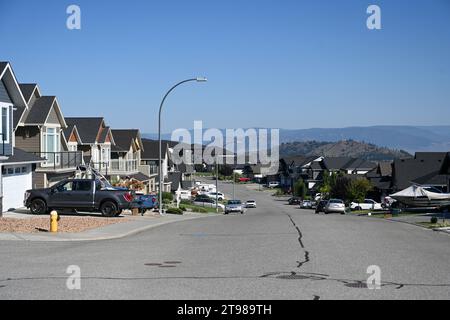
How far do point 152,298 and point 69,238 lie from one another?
1164 cm

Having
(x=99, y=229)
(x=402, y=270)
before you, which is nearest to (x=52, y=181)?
(x=99, y=229)

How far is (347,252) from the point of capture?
17703 millimetres

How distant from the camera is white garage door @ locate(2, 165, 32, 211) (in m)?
33.7

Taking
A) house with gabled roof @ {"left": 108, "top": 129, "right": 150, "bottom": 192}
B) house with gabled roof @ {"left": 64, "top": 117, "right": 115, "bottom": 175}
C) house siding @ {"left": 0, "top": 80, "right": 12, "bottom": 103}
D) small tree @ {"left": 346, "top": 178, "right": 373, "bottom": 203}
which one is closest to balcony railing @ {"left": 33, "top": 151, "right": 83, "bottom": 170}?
house with gabled roof @ {"left": 64, "top": 117, "right": 115, "bottom": 175}

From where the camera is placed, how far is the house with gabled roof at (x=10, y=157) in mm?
30448

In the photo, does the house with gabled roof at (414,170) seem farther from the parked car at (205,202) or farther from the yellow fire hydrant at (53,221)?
the yellow fire hydrant at (53,221)

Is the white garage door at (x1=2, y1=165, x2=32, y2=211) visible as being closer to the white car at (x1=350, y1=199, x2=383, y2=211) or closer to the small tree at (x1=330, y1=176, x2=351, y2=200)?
the white car at (x1=350, y1=199, x2=383, y2=211)

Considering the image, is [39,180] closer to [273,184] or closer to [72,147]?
[72,147]

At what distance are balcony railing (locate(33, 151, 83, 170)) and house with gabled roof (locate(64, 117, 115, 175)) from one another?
5.94m

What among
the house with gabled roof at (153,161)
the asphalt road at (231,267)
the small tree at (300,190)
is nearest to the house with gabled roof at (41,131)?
the asphalt road at (231,267)

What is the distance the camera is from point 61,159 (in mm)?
43688

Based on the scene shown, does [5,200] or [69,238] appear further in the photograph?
[5,200]

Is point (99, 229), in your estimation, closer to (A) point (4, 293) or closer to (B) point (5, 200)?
(B) point (5, 200)

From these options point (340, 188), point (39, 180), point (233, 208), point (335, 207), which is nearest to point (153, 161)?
point (340, 188)
